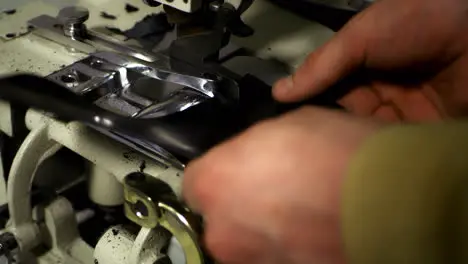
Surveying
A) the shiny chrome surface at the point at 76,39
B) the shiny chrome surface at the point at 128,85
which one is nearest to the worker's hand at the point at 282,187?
the shiny chrome surface at the point at 128,85

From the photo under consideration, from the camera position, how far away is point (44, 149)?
69 centimetres

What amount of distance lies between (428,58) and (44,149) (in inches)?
15.8

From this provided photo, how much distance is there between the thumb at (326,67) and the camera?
0.64m

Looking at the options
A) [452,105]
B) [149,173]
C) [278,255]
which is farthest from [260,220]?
[452,105]

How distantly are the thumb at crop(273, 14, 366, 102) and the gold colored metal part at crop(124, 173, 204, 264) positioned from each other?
0.16 meters

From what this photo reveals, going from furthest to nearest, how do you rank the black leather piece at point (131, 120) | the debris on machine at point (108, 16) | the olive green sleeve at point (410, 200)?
the debris on machine at point (108, 16), the black leather piece at point (131, 120), the olive green sleeve at point (410, 200)

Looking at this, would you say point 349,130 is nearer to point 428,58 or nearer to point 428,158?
point 428,158

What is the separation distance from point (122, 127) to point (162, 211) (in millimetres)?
84

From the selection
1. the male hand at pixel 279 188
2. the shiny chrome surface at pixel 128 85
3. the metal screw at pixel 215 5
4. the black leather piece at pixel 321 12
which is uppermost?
the male hand at pixel 279 188

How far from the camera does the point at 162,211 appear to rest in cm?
55

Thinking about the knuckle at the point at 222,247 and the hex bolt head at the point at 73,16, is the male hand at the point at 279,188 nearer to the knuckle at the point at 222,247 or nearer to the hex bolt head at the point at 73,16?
the knuckle at the point at 222,247

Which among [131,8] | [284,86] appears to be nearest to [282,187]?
[284,86]

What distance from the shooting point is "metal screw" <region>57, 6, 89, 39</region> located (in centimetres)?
80

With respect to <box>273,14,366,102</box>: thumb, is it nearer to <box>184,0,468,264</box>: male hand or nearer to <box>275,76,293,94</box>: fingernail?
<box>275,76,293,94</box>: fingernail
